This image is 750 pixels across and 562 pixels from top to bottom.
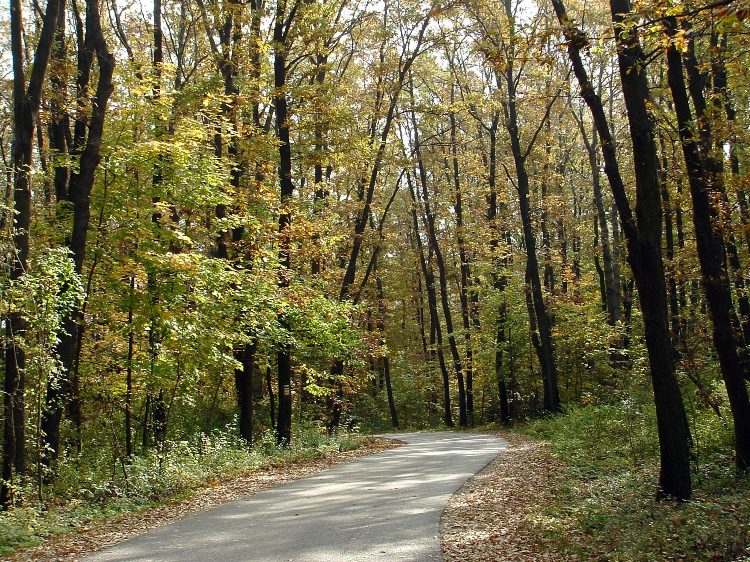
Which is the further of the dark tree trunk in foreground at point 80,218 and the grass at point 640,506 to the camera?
the dark tree trunk in foreground at point 80,218

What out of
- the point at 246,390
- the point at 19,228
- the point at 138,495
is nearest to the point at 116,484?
the point at 138,495

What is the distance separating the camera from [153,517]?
9500mm

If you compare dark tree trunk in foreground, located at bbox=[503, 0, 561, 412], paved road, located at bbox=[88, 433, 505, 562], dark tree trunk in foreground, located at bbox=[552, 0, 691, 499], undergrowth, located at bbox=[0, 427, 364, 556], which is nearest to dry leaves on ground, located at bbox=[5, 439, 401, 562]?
undergrowth, located at bbox=[0, 427, 364, 556]

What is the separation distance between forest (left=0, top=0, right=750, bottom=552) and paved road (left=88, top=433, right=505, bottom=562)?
2.60m

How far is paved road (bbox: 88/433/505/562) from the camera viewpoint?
717cm

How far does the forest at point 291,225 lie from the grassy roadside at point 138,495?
0.21m

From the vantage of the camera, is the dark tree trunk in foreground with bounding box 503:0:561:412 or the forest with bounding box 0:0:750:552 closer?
the forest with bounding box 0:0:750:552

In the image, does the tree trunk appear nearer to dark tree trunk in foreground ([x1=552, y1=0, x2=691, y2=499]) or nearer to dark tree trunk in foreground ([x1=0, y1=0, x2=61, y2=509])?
dark tree trunk in foreground ([x1=0, y1=0, x2=61, y2=509])

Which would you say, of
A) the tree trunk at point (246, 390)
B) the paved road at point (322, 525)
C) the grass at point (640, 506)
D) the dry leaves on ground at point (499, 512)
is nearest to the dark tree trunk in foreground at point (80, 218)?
the paved road at point (322, 525)

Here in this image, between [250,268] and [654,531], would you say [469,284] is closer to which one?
[250,268]

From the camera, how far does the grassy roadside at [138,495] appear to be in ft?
26.8

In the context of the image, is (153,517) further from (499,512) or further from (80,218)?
(80,218)

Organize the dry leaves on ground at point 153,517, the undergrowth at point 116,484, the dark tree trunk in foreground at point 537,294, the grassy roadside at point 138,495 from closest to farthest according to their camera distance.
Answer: the dry leaves on ground at point 153,517, the grassy roadside at point 138,495, the undergrowth at point 116,484, the dark tree trunk in foreground at point 537,294

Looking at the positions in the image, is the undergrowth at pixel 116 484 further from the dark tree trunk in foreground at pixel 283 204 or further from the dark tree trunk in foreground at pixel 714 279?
the dark tree trunk in foreground at pixel 714 279
